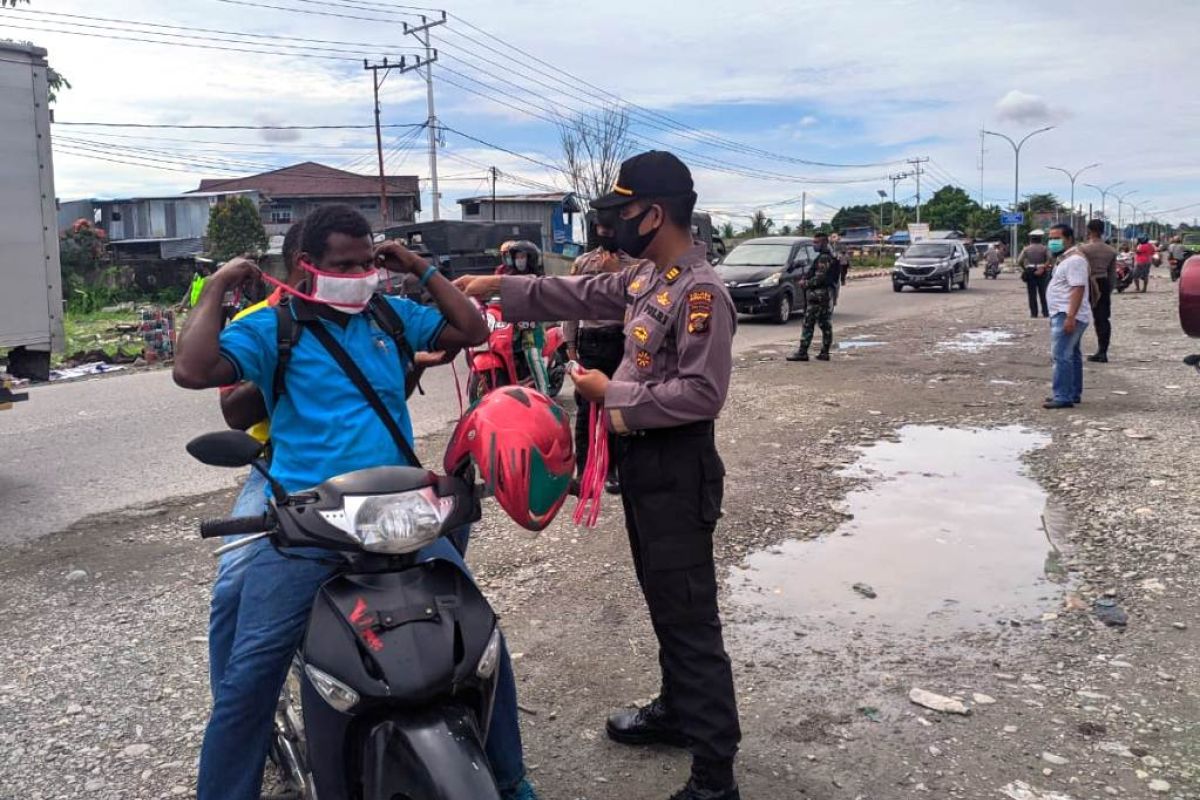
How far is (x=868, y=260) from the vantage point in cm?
6469

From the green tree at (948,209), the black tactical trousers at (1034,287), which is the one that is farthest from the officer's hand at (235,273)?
the green tree at (948,209)

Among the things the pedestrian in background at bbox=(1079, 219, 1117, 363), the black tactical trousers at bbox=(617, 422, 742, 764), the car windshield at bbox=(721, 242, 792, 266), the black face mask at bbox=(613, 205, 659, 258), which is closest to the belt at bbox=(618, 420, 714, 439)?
the black tactical trousers at bbox=(617, 422, 742, 764)

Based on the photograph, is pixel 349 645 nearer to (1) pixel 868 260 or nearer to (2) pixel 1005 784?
(2) pixel 1005 784

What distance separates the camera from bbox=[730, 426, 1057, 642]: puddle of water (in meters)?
4.58

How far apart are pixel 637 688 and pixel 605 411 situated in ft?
4.62

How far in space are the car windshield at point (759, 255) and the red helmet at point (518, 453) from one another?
18.4 meters

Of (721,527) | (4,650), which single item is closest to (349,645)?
(4,650)

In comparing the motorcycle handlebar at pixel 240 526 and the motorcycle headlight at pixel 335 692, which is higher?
the motorcycle handlebar at pixel 240 526

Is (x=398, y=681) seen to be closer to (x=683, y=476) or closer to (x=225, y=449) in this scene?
(x=225, y=449)

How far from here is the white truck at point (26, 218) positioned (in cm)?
746

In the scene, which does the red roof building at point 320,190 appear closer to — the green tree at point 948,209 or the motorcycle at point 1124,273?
the motorcycle at point 1124,273

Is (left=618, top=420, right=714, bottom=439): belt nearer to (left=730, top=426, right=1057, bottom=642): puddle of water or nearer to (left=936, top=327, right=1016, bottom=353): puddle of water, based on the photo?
(left=730, top=426, right=1057, bottom=642): puddle of water

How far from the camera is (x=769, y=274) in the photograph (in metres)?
19.8

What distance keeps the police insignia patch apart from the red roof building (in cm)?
5343
